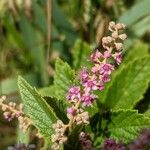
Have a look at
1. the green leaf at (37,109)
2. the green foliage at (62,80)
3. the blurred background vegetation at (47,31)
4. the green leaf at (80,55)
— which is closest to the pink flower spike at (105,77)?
the green leaf at (37,109)

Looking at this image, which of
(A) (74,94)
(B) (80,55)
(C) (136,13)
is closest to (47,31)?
(C) (136,13)

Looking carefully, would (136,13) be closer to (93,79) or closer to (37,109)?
(37,109)

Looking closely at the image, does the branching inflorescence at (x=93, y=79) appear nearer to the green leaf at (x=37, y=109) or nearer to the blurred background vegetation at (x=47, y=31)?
the green leaf at (x=37, y=109)

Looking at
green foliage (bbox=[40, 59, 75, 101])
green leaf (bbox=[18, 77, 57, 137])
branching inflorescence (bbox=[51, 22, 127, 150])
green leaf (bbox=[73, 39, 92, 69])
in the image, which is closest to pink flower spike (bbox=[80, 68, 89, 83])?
branching inflorescence (bbox=[51, 22, 127, 150])

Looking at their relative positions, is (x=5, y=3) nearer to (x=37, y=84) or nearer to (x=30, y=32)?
(x=30, y=32)

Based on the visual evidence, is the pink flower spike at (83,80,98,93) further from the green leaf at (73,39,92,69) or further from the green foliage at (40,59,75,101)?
the green leaf at (73,39,92,69)

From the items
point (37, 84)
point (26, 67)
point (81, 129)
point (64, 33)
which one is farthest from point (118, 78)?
point (26, 67)
